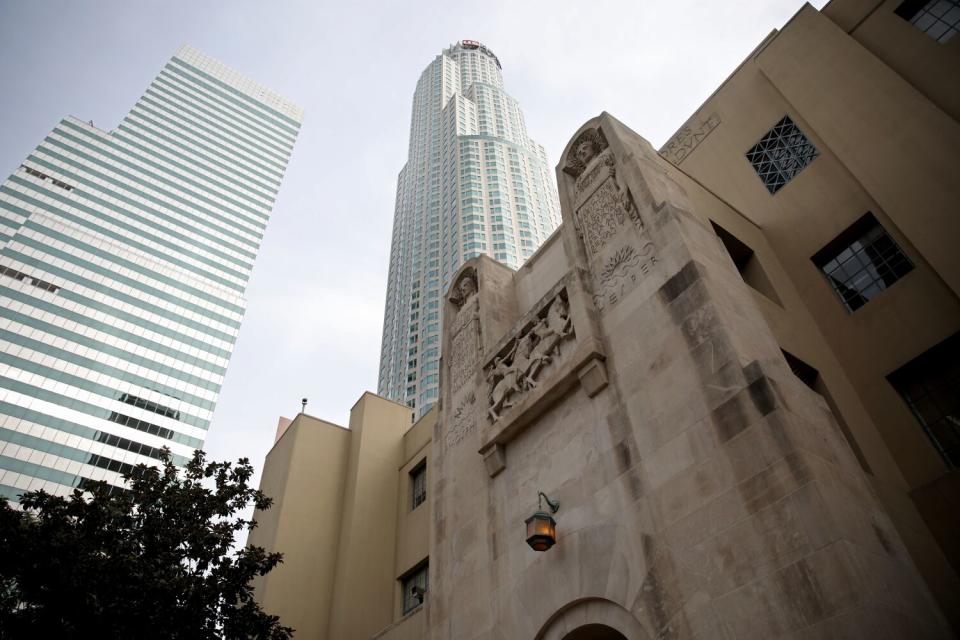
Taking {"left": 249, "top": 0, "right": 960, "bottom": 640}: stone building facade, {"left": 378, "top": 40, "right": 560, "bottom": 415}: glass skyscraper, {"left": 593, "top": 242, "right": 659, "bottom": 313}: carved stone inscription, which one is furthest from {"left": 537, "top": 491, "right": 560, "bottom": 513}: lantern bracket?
{"left": 378, "top": 40, "right": 560, "bottom": 415}: glass skyscraper

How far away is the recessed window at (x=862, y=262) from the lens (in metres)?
12.7

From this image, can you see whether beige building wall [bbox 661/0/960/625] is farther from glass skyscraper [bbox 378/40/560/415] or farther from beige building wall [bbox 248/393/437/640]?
glass skyscraper [bbox 378/40/560/415]

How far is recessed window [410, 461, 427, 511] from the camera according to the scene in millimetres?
21467

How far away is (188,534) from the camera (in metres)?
13.2

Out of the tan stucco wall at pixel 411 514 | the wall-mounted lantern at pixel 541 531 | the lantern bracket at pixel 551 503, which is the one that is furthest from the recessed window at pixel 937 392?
the tan stucco wall at pixel 411 514

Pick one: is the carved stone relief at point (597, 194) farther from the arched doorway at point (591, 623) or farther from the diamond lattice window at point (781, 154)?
the arched doorway at point (591, 623)

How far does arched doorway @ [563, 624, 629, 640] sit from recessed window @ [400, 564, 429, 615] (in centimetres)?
1095

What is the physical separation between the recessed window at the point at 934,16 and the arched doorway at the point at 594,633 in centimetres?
1469

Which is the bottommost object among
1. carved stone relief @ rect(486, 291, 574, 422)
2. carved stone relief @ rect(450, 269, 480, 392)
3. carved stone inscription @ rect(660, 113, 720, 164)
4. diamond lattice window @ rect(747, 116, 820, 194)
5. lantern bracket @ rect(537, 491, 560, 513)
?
lantern bracket @ rect(537, 491, 560, 513)

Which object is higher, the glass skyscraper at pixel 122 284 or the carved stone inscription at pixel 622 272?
the glass skyscraper at pixel 122 284

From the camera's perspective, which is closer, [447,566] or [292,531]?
[447,566]

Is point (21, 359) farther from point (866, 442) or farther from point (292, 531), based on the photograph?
point (866, 442)

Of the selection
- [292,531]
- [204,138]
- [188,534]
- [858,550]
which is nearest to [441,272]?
[204,138]

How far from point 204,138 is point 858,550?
142327 millimetres
